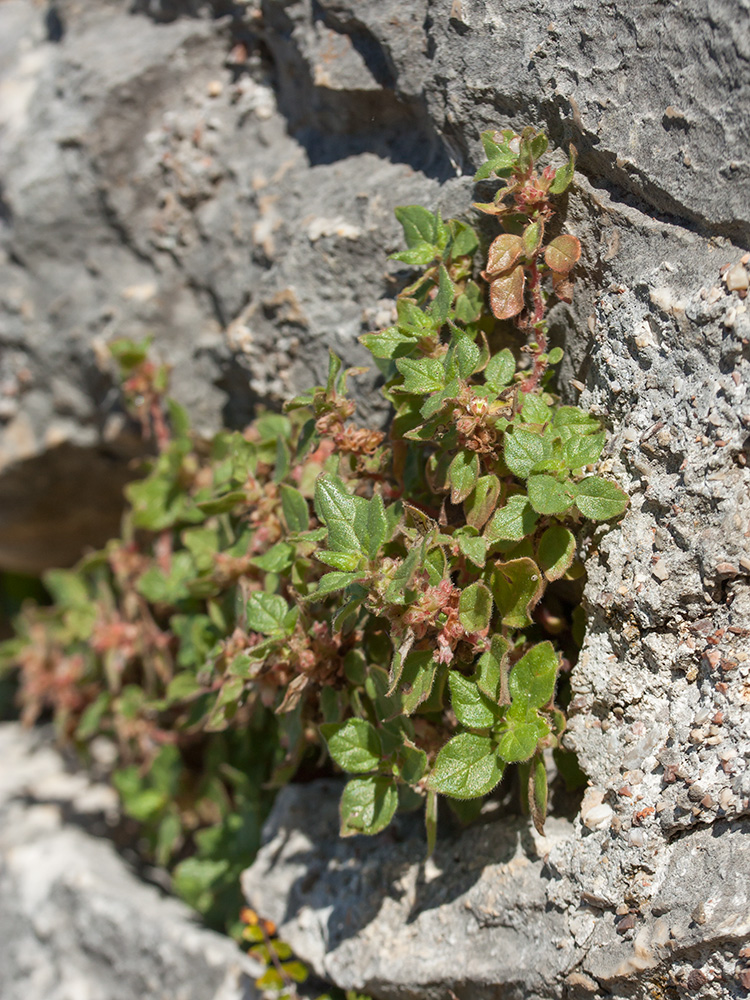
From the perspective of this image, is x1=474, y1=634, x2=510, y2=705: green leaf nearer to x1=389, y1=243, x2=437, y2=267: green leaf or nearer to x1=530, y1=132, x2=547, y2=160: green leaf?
x1=389, y1=243, x2=437, y2=267: green leaf

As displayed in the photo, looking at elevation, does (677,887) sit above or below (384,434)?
below

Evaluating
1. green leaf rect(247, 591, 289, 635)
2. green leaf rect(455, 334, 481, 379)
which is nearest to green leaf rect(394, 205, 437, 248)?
green leaf rect(455, 334, 481, 379)

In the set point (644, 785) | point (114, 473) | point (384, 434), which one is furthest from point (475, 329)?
point (114, 473)

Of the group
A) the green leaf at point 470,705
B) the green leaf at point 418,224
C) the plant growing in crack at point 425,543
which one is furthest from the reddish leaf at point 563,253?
the green leaf at point 470,705

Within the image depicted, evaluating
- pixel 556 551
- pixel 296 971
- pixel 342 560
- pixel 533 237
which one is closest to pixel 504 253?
pixel 533 237

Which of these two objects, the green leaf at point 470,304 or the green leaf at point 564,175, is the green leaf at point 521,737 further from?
the green leaf at point 564,175

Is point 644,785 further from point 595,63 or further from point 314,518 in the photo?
point 595,63

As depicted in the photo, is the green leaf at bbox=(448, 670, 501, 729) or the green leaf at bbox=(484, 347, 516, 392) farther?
the green leaf at bbox=(484, 347, 516, 392)
